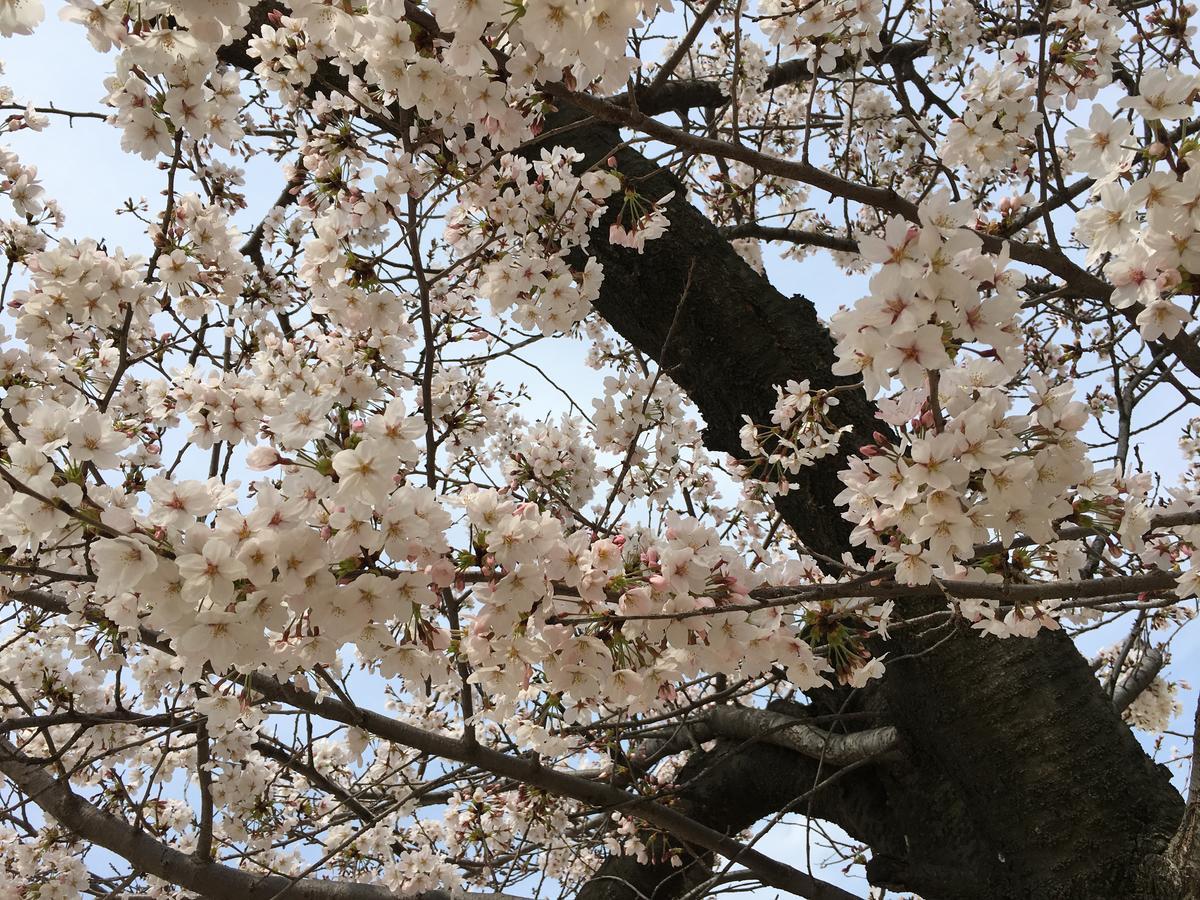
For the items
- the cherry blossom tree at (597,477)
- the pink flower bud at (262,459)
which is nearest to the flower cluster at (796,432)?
the cherry blossom tree at (597,477)

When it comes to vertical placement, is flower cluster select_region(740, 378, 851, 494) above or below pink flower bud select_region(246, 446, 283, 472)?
above

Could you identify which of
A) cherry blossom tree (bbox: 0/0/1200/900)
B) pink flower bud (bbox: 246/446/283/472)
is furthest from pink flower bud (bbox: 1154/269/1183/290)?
pink flower bud (bbox: 246/446/283/472)

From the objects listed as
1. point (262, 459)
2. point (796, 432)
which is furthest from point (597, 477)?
point (262, 459)

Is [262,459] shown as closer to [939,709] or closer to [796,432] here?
[796,432]

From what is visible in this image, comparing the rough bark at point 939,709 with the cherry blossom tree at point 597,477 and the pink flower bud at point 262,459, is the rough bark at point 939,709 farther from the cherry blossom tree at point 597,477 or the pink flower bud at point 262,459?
the pink flower bud at point 262,459

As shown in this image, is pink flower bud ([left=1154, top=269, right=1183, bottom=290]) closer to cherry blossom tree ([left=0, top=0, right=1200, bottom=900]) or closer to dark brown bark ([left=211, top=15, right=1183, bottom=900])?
cherry blossom tree ([left=0, top=0, right=1200, bottom=900])

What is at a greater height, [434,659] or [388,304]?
[388,304]

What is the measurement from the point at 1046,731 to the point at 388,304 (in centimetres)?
238

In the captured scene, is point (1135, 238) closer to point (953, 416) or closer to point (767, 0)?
point (953, 416)

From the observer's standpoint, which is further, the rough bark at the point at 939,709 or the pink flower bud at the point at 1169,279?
the rough bark at the point at 939,709

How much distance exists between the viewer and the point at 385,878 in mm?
3547

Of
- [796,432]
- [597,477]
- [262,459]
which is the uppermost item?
[597,477]

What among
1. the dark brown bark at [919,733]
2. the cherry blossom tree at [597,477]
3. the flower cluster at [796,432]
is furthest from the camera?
the dark brown bark at [919,733]

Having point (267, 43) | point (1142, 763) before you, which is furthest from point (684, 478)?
point (267, 43)
